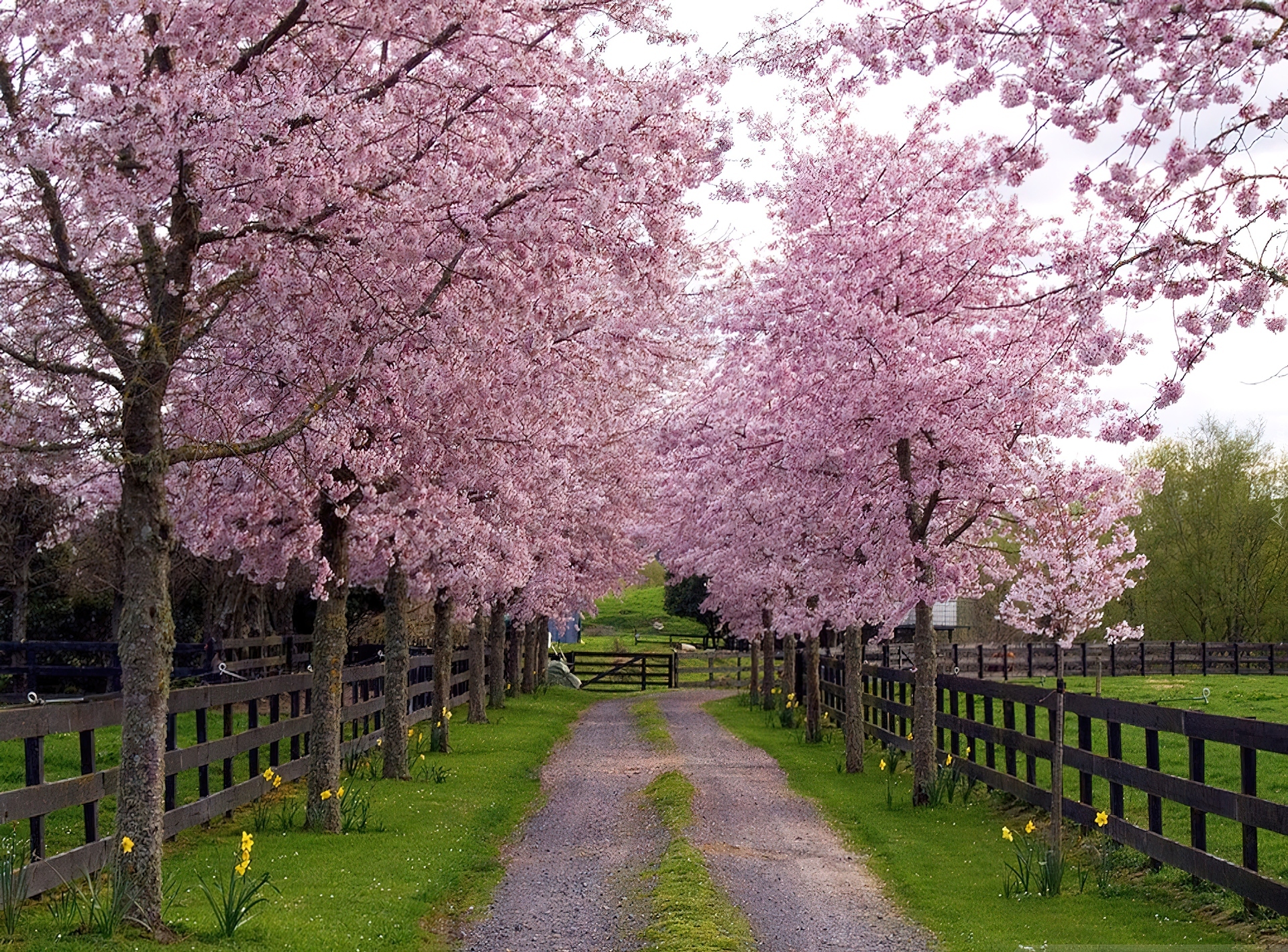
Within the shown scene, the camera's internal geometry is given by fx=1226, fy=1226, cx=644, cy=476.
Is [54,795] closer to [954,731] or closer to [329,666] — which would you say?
[329,666]

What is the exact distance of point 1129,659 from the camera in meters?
46.7

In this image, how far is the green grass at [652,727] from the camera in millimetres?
24811

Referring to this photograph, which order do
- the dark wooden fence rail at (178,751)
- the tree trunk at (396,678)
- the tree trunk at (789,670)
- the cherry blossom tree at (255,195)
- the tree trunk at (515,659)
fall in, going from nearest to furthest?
the cherry blossom tree at (255,195) → the dark wooden fence rail at (178,751) → the tree trunk at (396,678) → the tree trunk at (789,670) → the tree trunk at (515,659)

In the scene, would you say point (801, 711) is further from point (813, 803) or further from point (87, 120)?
point (87, 120)

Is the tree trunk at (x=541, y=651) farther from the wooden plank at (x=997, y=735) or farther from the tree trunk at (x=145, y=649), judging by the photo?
the tree trunk at (x=145, y=649)

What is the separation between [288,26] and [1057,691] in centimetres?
778

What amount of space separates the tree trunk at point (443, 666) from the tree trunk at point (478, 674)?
3.84 meters

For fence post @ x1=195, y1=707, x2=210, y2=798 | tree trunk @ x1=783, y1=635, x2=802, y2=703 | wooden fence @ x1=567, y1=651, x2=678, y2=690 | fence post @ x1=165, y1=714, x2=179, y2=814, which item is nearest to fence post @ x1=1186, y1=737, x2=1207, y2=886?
fence post @ x1=165, y1=714, x2=179, y2=814

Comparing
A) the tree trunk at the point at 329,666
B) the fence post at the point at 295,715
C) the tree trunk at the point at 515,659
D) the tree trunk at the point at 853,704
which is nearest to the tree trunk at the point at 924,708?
the tree trunk at the point at 853,704

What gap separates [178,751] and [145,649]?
330cm

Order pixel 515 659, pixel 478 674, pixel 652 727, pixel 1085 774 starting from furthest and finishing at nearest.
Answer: pixel 515 659 < pixel 652 727 < pixel 478 674 < pixel 1085 774

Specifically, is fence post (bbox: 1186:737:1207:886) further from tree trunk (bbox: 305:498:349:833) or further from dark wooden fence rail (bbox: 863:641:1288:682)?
dark wooden fence rail (bbox: 863:641:1288:682)

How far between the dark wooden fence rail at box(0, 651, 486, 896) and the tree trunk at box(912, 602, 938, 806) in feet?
24.6

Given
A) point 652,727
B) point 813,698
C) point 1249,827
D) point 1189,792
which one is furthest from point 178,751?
point 652,727
